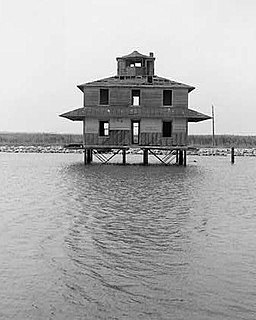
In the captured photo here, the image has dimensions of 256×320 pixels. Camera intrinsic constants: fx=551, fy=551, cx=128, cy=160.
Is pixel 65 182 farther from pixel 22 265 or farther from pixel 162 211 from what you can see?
pixel 22 265

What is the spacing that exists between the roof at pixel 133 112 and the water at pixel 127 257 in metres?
19.5

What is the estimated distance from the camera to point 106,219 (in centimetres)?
1541

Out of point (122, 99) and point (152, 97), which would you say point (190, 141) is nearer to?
point (152, 97)

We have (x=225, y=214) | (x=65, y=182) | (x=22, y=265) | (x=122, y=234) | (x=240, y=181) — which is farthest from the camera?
(x=240, y=181)

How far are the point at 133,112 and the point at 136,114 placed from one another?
0.97 feet

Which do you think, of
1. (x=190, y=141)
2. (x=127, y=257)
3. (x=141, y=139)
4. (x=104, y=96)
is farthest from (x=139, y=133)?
(x=190, y=141)

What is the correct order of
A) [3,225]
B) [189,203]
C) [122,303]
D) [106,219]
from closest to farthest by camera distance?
[122,303]
[3,225]
[106,219]
[189,203]

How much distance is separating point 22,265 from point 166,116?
30647 millimetres

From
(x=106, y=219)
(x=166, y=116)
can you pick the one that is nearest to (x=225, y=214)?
(x=106, y=219)

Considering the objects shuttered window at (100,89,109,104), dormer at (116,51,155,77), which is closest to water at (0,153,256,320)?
shuttered window at (100,89,109,104)

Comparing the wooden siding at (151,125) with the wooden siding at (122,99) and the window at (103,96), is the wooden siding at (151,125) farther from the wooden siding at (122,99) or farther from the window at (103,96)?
the window at (103,96)

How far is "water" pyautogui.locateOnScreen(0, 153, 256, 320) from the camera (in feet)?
27.2

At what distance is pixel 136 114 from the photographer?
40.3 meters

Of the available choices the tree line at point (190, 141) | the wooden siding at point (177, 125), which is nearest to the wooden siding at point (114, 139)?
the wooden siding at point (177, 125)
